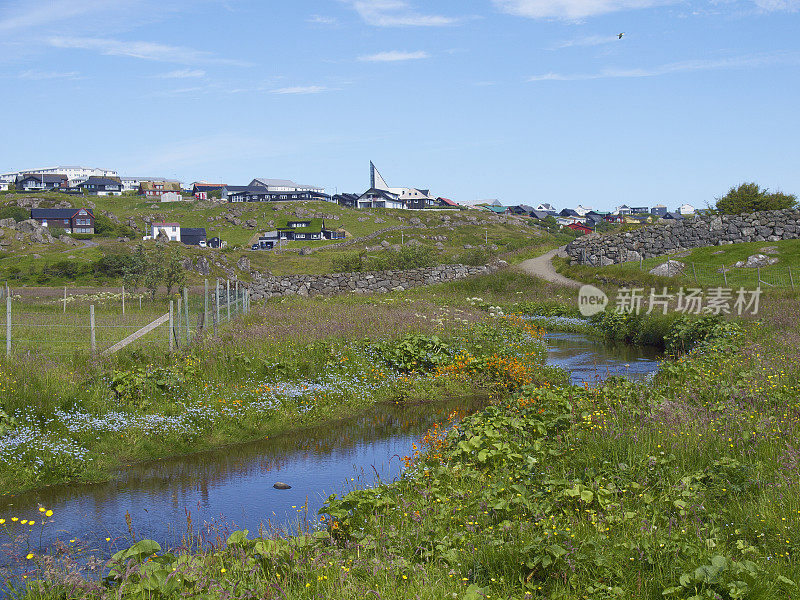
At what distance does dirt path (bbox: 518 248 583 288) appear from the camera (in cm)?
4119

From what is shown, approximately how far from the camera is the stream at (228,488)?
8.62 m

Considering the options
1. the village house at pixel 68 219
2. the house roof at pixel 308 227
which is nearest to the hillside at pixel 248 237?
the house roof at pixel 308 227

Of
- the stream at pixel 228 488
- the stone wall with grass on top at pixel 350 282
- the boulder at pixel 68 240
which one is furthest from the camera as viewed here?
the boulder at pixel 68 240

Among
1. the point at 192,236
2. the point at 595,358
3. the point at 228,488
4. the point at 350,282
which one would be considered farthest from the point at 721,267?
the point at 192,236

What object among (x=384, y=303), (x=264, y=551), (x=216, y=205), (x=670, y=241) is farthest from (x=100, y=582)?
(x=216, y=205)

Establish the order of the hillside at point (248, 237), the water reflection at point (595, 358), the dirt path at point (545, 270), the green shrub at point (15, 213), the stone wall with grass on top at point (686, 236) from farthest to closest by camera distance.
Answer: the green shrub at point (15, 213) < the hillside at point (248, 237) < the stone wall with grass on top at point (686, 236) < the dirt path at point (545, 270) < the water reflection at point (595, 358)

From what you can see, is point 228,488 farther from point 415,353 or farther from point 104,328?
point 104,328

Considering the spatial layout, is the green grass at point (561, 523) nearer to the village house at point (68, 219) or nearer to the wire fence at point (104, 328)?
the wire fence at point (104, 328)

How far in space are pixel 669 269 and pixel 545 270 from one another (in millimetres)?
10852

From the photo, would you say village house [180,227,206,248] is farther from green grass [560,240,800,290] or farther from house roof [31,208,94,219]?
green grass [560,240,800,290]

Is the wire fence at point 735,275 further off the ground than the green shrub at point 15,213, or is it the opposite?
the green shrub at point 15,213

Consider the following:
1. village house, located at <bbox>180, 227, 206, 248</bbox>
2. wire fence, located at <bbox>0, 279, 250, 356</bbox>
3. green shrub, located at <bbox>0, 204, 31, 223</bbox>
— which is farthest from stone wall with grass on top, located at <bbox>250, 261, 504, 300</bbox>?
green shrub, located at <bbox>0, 204, 31, 223</bbox>

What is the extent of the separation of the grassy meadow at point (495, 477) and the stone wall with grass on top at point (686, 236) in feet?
91.5

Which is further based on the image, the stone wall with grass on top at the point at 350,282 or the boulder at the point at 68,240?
the boulder at the point at 68,240
